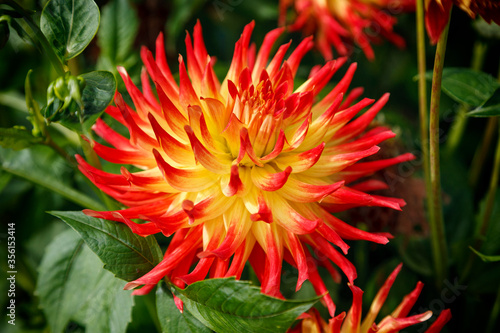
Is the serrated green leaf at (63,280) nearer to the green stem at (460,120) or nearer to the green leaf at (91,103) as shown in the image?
the green leaf at (91,103)

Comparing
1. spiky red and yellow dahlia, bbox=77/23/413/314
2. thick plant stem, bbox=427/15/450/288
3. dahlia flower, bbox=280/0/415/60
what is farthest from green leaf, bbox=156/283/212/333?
dahlia flower, bbox=280/0/415/60

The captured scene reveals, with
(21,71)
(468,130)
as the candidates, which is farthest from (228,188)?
(468,130)

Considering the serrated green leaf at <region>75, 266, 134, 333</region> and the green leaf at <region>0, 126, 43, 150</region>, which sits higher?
the green leaf at <region>0, 126, 43, 150</region>

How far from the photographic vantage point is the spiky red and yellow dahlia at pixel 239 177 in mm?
414

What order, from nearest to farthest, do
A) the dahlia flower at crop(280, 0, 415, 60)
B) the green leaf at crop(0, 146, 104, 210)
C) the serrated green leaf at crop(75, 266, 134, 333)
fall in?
the serrated green leaf at crop(75, 266, 134, 333), the green leaf at crop(0, 146, 104, 210), the dahlia flower at crop(280, 0, 415, 60)

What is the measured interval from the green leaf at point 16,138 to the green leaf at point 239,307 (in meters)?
0.22

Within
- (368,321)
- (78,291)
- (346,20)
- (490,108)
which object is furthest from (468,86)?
(78,291)

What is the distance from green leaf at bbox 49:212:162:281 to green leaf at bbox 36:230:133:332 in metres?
0.06

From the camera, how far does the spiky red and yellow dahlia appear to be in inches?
16.3

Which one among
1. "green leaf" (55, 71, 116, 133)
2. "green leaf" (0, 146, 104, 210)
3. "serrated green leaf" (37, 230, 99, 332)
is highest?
"green leaf" (55, 71, 116, 133)

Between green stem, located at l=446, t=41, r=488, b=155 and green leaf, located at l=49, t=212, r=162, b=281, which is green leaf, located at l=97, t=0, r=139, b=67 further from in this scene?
green stem, located at l=446, t=41, r=488, b=155

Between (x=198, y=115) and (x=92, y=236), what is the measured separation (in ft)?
0.50

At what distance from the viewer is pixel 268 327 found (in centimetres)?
36

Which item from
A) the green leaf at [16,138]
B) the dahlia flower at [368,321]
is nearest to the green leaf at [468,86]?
the dahlia flower at [368,321]
